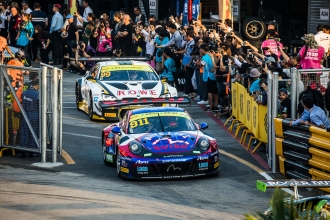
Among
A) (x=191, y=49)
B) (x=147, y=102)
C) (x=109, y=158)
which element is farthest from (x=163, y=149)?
(x=191, y=49)

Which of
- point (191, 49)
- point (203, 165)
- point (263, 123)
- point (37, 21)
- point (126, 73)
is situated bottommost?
point (203, 165)

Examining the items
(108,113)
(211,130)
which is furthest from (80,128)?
(211,130)

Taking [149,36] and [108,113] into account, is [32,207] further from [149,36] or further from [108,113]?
[149,36]

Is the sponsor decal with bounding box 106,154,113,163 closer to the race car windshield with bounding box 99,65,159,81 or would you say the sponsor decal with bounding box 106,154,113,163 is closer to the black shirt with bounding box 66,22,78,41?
the race car windshield with bounding box 99,65,159,81

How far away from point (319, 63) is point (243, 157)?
351 cm

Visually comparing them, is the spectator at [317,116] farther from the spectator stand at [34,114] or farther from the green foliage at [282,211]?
the green foliage at [282,211]

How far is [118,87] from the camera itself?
2072 centimetres

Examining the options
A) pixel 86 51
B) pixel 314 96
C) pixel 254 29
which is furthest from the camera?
pixel 86 51

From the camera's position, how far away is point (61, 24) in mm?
32469

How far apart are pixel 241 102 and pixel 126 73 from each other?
4181mm

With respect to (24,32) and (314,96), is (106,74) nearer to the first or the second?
(314,96)

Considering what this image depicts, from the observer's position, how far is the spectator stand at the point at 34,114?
Answer: 15.6m

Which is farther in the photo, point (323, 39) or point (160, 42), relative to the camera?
point (160, 42)

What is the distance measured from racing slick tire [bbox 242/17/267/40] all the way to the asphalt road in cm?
1150
